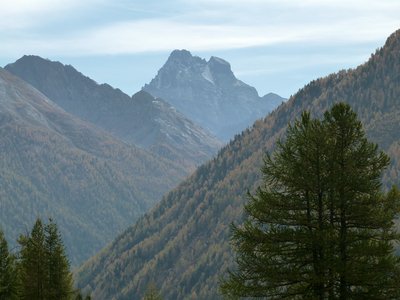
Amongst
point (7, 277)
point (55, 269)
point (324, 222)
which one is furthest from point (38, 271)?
point (324, 222)

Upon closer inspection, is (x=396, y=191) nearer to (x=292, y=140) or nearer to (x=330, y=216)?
(x=330, y=216)

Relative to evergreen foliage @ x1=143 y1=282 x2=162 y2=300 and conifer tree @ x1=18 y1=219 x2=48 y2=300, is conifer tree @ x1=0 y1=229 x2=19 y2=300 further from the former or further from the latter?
evergreen foliage @ x1=143 y1=282 x2=162 y2=300

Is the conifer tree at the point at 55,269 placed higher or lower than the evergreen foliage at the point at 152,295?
higher

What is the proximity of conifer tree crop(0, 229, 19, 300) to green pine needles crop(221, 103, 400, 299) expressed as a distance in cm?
1842

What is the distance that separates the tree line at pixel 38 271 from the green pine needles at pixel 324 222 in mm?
18229

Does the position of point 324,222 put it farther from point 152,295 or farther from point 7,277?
point 152,295

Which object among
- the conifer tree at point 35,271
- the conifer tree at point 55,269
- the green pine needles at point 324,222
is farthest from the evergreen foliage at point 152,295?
the green pine needles at point 324,222

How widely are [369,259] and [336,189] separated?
9.02ft

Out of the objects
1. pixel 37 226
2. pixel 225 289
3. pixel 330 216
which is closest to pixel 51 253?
pixel 37 226

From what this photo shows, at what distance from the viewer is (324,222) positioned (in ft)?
82.0

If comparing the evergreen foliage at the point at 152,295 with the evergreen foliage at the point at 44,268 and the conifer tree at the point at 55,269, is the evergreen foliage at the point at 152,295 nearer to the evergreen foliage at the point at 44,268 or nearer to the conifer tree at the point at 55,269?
the conifer tree at the point at 55,269

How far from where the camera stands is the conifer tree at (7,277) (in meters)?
Answer: 39.5

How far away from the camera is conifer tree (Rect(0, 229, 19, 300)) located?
3950cm

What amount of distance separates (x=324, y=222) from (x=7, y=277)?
2287cm
